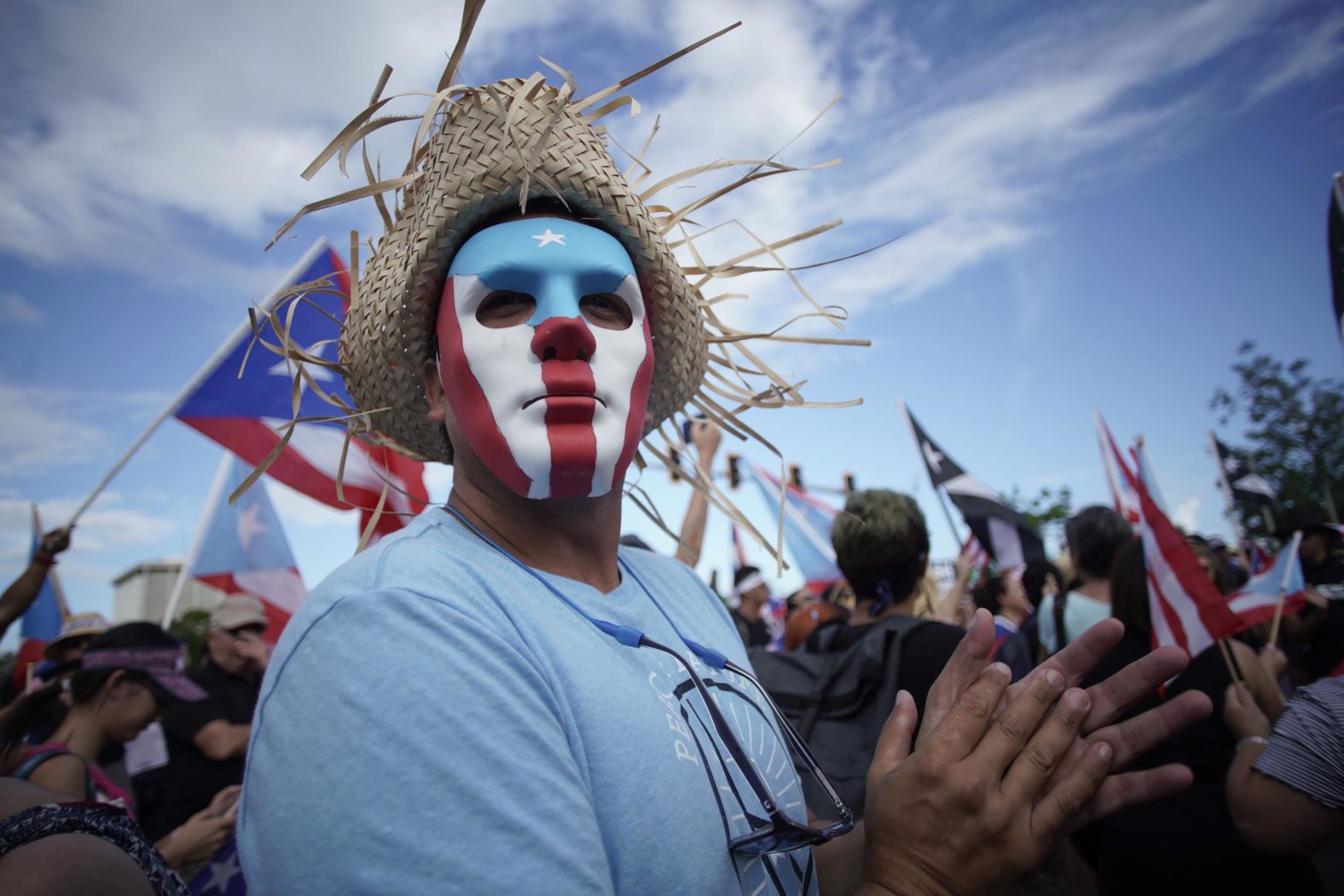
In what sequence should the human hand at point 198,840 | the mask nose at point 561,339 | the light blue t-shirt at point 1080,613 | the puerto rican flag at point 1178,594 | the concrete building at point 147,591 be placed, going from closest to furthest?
the mask nose at point 561,339
the human hand at point 198,840
the puerto rican flag at point 1178,594
the light blue t-shirt at point 1080,613
the concrete building at point 147,591

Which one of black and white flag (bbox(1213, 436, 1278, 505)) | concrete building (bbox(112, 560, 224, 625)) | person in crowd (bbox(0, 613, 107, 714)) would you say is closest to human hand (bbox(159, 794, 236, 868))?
person in crowd (bbox(0, 613, 107, 714))

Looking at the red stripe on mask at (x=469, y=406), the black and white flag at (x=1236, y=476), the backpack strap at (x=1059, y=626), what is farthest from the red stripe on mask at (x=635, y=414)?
the black and white flag at (x=1236, y=476)

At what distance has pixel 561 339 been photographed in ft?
5.06

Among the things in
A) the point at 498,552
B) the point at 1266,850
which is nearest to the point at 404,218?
the point at 498,552

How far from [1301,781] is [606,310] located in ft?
6.89

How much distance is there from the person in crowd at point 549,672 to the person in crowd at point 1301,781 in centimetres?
98

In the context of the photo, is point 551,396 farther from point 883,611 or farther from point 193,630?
point 193,630

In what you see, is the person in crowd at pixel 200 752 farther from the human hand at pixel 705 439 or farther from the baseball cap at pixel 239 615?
the human hand at pixel 705 439

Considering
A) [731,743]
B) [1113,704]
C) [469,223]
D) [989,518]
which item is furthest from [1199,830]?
[989,518]

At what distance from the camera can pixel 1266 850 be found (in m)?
2.09

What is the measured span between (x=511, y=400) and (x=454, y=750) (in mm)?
700

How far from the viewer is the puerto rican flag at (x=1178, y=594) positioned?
3.07 m

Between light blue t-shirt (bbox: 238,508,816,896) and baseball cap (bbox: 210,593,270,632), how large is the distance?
152 inches

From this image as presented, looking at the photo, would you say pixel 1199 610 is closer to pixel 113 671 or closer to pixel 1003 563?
pixel 1003 563
